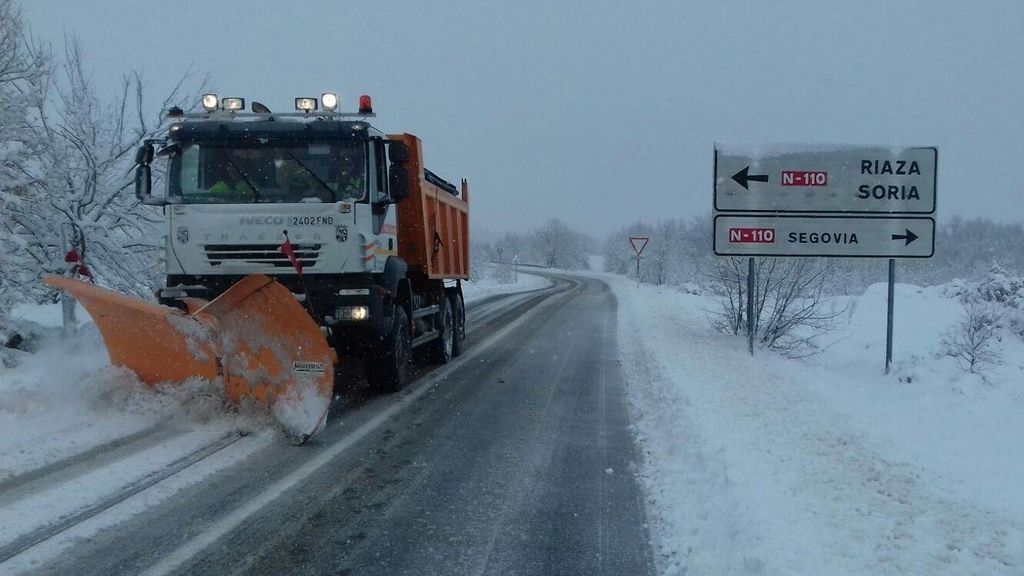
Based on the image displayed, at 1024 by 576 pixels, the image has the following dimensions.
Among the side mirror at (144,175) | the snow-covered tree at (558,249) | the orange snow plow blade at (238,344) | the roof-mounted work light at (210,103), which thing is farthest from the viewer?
the snow-covered tree at (558,249)

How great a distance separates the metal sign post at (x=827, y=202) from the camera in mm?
11742

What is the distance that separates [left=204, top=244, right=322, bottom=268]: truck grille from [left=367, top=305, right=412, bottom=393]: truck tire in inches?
54.0

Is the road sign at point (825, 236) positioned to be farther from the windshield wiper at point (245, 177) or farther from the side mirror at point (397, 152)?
the windshield wiper at point (245, 177)

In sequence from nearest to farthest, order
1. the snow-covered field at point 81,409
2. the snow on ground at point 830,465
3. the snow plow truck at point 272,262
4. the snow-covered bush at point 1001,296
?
the snow on ground at point 830,465
the snow-covered field at point 81,409
the snow plow truck at point 272,262
the snow-covered bush at point 1001,296

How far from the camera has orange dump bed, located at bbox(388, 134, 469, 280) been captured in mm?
9984

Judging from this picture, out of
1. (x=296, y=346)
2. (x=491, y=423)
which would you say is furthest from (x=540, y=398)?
(x=296, y=346)

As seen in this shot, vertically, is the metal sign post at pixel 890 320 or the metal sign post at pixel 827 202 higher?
the metal sign post at pixel 827 202

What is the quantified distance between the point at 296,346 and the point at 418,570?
332cm

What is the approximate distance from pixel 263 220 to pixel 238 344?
135 cm

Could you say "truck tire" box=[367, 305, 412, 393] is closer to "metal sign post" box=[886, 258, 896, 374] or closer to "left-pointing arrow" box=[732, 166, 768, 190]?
"left-pointing arrow" box=[732, 166, 768, 190]

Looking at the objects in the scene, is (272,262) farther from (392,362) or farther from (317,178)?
(392,362)

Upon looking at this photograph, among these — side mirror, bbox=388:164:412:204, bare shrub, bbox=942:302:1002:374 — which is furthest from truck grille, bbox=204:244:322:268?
bare shrub, bbox=942:302:1002:374

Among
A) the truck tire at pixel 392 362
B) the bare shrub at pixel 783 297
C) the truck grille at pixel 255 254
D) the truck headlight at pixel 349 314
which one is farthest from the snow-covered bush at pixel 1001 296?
the truck grille at pixel 255 254

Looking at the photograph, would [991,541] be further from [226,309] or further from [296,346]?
[226,309]
